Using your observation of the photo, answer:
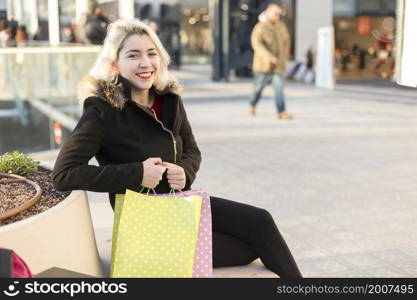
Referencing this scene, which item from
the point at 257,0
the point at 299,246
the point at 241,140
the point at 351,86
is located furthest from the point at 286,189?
the point at 257,0

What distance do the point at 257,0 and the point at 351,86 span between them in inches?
185

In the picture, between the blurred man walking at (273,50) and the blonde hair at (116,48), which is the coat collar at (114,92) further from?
the blurred man walking at (273,50)

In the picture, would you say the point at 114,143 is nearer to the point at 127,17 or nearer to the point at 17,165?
the point at 17,165

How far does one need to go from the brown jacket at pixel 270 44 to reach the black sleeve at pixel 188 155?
792 cm

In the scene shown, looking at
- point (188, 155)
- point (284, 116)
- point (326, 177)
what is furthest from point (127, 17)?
point (188, 155)

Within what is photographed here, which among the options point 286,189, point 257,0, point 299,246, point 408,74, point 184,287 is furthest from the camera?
point 257,0

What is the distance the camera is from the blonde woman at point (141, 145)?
105 inches

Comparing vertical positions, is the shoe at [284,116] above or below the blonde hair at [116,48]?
below

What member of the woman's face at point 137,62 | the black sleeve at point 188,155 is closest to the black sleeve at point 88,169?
the woman's face at point 137,62

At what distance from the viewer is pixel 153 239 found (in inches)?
97.0

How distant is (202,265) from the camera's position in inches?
104

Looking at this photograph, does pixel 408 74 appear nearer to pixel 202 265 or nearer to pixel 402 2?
pixel 402 2

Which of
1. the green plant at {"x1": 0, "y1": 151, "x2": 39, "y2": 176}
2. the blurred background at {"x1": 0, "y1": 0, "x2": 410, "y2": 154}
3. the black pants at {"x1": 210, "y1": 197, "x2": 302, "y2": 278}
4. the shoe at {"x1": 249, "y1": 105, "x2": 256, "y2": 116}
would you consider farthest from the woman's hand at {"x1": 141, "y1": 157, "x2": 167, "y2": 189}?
the shoe at {"x1": 249, "y1": 105, "x2": 256, "y2": 116}

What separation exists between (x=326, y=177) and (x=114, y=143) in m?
4.12
